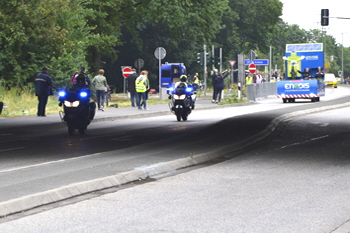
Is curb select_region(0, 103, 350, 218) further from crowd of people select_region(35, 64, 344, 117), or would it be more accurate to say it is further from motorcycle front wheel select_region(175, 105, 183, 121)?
motorcycle front wheel select_region(175, 105, 183, 121)

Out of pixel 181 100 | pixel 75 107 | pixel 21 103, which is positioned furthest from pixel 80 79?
pixel 21 103

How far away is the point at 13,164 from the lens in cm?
1220

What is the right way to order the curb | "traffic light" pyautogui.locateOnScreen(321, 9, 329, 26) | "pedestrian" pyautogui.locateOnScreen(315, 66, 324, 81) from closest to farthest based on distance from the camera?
the curb < "traffic light" pyautogui.locateOnScreen(321, 9, 329, 26) < "pedestrian" pyautogui.locateOnScreen(315, 66, 324, 81)

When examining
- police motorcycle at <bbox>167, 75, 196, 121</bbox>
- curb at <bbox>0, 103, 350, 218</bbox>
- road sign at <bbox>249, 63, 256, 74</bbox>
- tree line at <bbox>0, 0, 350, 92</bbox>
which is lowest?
curb at <bbox>0, 103, 350, 218</bbox>

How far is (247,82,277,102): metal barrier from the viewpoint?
42.0 meters

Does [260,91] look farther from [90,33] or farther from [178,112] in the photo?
[178,112]

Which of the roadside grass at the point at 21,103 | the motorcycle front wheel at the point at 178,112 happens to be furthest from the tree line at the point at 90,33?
the motorcycle front wheel at the point at 178,112

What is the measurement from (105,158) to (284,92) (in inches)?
1090

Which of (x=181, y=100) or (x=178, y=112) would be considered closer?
(x=178, y=112)

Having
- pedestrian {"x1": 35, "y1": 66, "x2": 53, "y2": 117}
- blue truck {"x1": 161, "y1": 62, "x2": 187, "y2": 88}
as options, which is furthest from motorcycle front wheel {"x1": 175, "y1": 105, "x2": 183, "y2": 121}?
blue truck {"x1": 161, "y1": 62, "x2": 187, "y2": 88}

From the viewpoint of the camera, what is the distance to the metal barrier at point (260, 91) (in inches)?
1655

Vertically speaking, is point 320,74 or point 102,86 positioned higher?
point 320,74

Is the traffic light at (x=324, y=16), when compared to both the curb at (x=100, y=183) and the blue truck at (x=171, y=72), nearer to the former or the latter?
the blue truck at (x=171, y=72)

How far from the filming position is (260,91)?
44.2 metres
